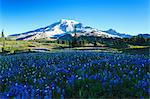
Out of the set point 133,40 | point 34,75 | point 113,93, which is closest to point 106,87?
point 113,93

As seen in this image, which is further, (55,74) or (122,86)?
(55,74)

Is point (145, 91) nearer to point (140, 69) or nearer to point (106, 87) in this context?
point (106, 87)

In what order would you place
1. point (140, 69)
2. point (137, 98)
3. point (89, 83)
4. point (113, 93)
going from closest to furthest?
1. point (137, 98)
2. point (113, 93)
3. point (89, 83)
4. point (140, 69)

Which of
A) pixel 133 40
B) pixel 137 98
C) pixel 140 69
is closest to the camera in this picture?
pixel 137 98

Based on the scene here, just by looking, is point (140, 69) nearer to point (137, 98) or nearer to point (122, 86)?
point (122, 86)

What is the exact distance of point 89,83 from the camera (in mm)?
10531

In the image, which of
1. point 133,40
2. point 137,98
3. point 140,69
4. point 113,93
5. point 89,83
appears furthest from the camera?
point 133,40

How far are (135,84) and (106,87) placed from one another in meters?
0.87

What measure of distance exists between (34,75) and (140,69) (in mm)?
4090

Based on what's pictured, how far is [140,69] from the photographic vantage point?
1235 centimetres

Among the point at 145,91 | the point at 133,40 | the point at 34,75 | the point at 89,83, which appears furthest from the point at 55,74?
the point at 133,40

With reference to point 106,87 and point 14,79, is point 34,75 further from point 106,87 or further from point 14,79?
point 106,87

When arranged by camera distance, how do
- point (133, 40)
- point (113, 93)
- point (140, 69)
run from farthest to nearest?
1. point (133, 40)
2. point (140, 69)
3. point (113, 93)

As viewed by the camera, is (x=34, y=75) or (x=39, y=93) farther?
(x=34, y=75)
